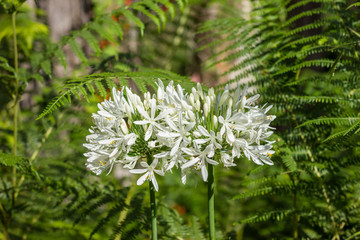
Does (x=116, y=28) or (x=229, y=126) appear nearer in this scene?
(x=229, y=126)

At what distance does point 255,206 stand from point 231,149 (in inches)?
86.2

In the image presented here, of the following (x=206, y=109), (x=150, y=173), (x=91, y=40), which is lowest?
(x=150, y=173)

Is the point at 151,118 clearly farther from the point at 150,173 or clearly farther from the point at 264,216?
the point at 264,216

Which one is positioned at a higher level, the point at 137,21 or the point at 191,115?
the point at 137,21

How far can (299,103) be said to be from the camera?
214cm

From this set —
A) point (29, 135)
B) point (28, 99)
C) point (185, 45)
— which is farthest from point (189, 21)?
point (29, 135)

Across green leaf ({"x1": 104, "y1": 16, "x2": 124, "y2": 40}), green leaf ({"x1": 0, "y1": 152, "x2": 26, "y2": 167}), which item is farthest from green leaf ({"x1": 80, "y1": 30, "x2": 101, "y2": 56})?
green leaf ({"x1": 0, "y1": 152, "x2": 26, "y2": 167})

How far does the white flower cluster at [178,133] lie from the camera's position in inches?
46.8

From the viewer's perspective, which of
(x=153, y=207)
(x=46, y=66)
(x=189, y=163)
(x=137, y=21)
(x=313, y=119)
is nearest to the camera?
(x=189, y=163)

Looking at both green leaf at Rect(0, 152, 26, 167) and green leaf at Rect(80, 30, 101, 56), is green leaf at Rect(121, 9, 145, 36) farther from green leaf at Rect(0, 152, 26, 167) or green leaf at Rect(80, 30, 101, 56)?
green leaf at Rect(0, 152, 26, 167)

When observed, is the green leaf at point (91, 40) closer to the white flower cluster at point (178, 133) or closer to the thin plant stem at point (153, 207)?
the white flower cluster at point (178, 133)

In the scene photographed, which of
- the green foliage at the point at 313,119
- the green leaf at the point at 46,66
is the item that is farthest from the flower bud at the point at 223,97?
the green leaf at the point at 46,66

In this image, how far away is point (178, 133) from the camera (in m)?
1.20

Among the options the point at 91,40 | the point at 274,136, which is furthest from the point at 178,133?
the point at 91,40
